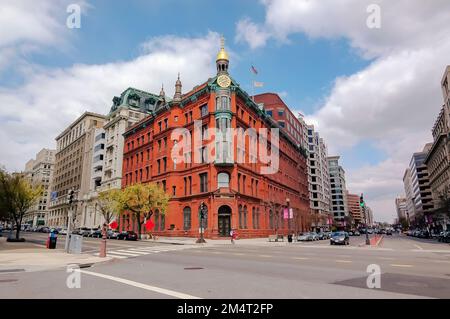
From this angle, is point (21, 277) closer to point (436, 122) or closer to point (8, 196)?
point (8, 196)

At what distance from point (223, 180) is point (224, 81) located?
50.0 feet

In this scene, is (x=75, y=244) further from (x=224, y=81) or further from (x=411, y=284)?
(x=224, y=81)

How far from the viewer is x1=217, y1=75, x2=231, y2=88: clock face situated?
47188 millimetres

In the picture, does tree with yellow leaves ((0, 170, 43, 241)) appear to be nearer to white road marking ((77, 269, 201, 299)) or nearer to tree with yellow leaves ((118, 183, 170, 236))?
tree with yellow leaves ((118, 183, 170, 236))

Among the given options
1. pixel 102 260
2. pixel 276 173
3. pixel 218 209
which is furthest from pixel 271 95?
pixel 102 260

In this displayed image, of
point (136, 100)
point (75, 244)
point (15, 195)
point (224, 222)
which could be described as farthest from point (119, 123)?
point (75, 244)

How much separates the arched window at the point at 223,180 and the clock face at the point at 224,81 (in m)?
13.5

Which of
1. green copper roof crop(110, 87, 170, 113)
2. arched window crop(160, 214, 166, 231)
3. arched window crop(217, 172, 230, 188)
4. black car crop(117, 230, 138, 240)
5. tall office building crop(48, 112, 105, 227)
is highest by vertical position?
green copper roof crop(110, 87, 170, 113)

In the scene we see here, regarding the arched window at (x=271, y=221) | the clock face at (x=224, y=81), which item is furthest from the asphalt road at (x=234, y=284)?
the arched window at (x=271, y=221)

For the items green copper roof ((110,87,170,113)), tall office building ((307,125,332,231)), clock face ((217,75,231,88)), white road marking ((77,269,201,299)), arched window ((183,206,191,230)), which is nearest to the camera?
white road marking ((77,269,201,299))

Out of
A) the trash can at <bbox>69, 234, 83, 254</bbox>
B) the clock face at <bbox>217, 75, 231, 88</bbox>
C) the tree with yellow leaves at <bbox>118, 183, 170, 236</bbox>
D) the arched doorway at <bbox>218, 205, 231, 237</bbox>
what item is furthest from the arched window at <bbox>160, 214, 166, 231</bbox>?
the trash can at <bbox>69, 234, 83, 254</bbox>

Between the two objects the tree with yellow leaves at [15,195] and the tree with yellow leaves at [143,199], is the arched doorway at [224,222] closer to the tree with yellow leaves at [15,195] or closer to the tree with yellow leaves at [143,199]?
the tree with yellow leaves at [143,199]

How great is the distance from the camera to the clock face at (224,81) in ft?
155

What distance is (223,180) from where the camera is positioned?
4522 centimetres
